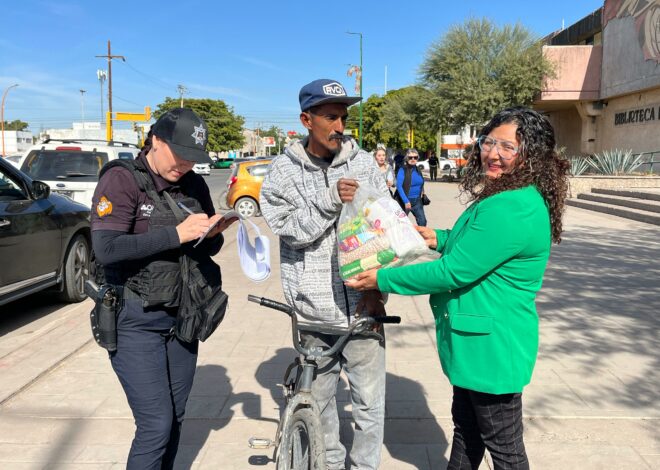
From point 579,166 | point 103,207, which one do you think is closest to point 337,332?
point 103,207

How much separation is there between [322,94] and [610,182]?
19.6 meters

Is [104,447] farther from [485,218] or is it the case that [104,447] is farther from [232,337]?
[485,218]

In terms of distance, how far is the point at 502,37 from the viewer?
30453mm

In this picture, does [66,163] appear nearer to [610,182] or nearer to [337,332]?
[337,332]

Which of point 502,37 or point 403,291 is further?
point 502,37

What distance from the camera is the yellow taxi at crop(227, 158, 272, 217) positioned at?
16.0 m

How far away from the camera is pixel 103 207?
2250mm

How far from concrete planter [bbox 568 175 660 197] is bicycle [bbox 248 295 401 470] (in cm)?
1825

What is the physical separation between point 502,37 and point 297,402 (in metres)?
31.5

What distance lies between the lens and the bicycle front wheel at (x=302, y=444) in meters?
2.28

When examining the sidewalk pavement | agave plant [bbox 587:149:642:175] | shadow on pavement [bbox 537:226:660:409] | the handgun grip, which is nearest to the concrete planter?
agave plant [bbox 587:149:642:175]

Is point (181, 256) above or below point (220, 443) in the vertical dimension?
above

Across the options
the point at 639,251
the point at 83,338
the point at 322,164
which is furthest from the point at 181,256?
the point at 639,251

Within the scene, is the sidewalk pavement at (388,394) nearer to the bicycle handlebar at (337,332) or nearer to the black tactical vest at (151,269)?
the bicycle handlebar at (337,332)
